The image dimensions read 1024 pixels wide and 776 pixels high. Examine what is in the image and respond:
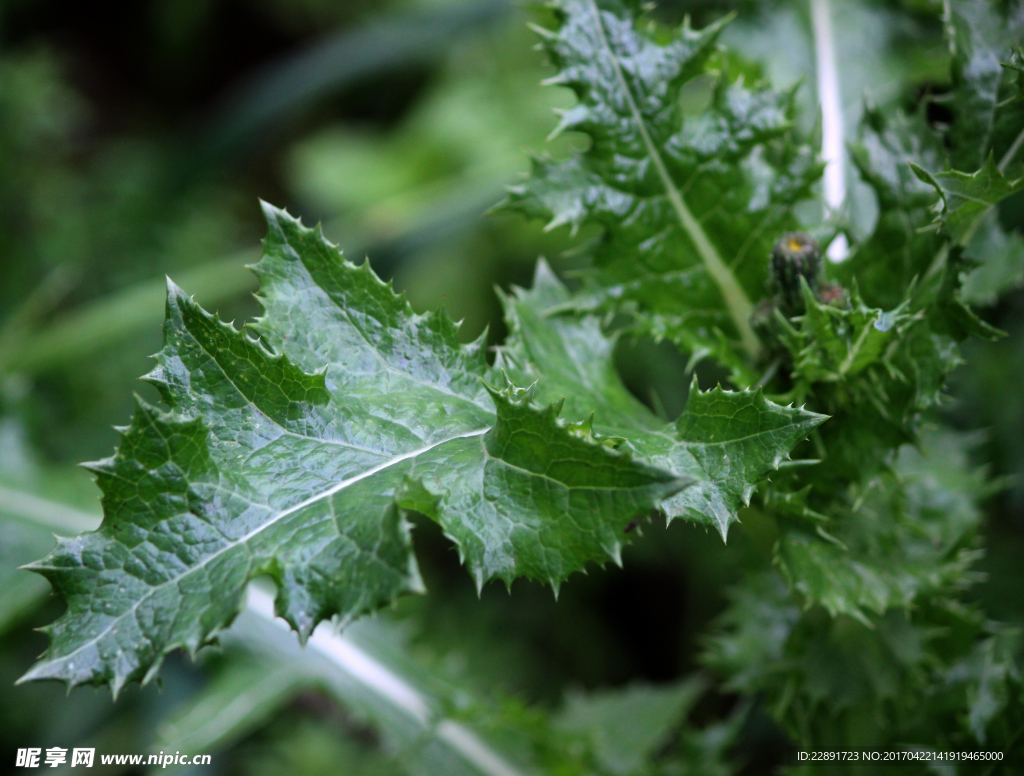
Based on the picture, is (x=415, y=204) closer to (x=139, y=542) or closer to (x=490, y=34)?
(x=490, y=34)

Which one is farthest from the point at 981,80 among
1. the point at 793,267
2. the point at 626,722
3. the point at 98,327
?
the point at 98,327

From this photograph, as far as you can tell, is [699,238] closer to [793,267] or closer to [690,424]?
[793,267]

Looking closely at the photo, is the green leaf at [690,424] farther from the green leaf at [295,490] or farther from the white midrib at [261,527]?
the white midrib at [261,527]

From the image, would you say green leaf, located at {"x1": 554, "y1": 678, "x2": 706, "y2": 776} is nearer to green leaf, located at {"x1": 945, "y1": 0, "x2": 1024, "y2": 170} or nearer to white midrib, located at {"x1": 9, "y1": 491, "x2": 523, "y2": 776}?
white midrib, located at {"x1": 9, "y1": 491, "x2": 523, "y2": 776}

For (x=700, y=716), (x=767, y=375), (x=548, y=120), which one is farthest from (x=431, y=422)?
(x=548, y=120)

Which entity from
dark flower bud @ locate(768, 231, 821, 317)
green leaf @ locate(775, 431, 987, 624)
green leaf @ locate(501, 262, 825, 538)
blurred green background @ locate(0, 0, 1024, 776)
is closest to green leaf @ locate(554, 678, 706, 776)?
blurred green background @ locate(0, 0, 1024, 776)
